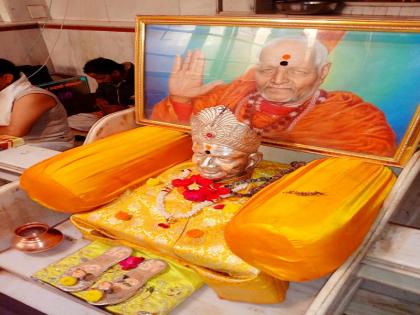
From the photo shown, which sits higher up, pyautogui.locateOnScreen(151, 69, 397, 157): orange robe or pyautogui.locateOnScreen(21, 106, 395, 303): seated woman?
pyautogui.locateOnScreen(151, 69, 397, 157): orange robe

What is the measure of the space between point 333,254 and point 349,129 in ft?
1.75

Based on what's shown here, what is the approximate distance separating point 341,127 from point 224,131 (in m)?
0.38

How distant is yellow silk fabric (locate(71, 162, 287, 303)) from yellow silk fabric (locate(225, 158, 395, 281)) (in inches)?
3.6

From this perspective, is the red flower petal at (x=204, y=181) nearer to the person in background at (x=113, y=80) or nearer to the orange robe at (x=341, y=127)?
the orange robe at (x=341, y=127)

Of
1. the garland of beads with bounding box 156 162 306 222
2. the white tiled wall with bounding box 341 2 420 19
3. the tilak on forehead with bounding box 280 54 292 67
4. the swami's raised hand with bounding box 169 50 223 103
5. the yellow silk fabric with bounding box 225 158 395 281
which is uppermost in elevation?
the white tiled wall with bounding box 341 2 420 19

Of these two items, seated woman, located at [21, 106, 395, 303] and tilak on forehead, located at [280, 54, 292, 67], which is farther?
tilak on forehead, located at [280, 54, 292, 67]

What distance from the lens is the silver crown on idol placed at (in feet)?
3.97

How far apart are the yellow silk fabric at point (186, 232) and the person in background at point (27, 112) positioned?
3.48ft

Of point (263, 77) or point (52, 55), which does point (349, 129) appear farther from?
point (52, 55)

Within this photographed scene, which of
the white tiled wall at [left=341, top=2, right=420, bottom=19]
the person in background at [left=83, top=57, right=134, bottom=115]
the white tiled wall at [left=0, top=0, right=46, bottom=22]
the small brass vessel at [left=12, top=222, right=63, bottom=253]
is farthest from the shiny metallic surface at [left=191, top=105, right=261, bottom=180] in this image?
the white tiled wall at [left=0, top=0, right=46, bottom=22]

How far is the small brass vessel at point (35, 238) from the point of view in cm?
129

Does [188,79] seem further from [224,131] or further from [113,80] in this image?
[113,80]

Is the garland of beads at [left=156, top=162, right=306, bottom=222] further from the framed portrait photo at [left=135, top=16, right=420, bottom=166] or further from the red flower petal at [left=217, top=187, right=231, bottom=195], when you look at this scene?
the framed portrait photo at [left=135, top=16, right=420, bottom=166]

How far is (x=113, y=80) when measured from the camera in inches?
113
